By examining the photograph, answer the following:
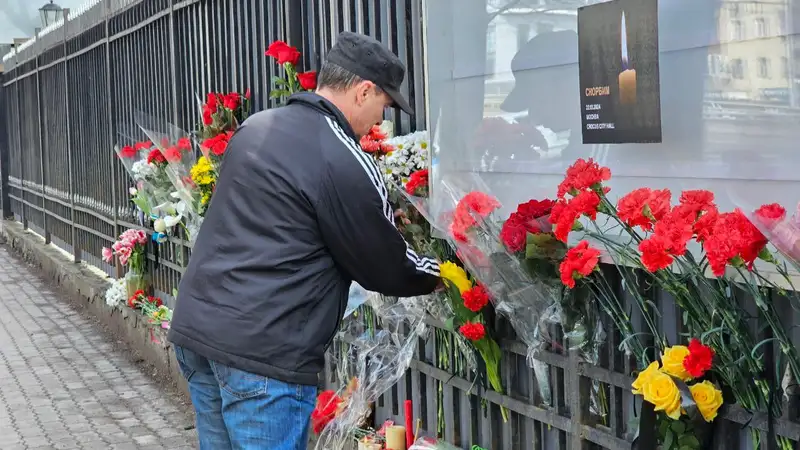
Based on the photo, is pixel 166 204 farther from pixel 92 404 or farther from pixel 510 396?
pixel 510 396

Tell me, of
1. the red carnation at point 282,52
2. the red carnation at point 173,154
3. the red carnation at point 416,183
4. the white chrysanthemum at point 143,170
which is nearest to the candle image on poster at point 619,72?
the red carnation at point 416,183

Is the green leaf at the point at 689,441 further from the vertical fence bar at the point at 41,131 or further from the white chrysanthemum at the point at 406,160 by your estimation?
the vertical fence bar at the point at 41,131

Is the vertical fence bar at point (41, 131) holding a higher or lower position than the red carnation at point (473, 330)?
higher

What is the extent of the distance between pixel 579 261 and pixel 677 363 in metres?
0.38

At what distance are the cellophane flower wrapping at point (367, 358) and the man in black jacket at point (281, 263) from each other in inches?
37.7

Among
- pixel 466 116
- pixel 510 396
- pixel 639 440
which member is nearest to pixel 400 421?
pixel 510 396

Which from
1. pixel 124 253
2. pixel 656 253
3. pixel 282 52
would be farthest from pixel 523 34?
pixel 124 253

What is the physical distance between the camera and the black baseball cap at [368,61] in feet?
11.8

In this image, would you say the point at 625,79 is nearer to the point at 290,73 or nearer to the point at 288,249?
the point at 288,249

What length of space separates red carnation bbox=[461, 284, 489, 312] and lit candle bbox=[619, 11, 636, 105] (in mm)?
923

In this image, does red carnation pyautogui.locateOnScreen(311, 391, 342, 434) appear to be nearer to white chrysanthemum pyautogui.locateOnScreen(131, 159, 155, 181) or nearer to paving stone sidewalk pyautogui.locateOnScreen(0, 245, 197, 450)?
paving stone sidewalk pyautogui.locateOnScreen(0, 245, 197, 450)

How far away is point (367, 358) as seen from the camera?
5.02 metres

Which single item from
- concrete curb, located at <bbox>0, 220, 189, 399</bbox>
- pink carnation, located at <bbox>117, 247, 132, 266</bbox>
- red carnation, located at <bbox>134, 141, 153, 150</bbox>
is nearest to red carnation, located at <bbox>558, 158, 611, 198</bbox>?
concrete curb, located at <bbox>0, 220, 189, 399</bbox>

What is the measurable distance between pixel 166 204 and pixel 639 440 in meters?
5.45
